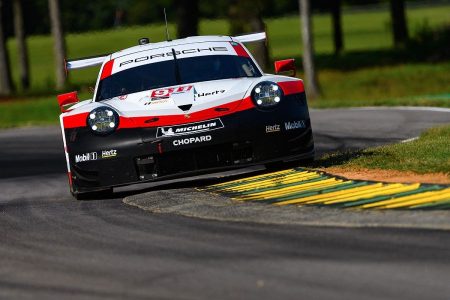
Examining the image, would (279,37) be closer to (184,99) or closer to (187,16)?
(187,16)

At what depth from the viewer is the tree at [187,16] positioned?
52688 millimetres

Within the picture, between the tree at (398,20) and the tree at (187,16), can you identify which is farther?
the tree at (398,20)

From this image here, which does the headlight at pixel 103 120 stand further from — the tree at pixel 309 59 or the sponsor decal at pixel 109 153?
the tree at pixel 309 59

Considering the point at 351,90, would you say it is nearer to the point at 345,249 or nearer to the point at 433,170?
the point at 433,170

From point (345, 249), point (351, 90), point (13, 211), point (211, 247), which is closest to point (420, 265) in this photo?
point (345, 249)

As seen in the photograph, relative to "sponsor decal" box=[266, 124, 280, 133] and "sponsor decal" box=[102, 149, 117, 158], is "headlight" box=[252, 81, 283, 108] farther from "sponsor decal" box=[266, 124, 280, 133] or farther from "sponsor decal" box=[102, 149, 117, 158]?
"sponsor decal" box=[102, 149, 117, 158]

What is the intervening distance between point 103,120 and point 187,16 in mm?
41739

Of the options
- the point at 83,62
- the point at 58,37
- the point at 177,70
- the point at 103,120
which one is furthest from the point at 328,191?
the point at 58,37

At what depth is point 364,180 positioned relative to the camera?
10.6 meters

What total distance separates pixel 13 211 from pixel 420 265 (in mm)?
5107

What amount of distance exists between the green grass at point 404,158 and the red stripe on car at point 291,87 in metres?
0.77

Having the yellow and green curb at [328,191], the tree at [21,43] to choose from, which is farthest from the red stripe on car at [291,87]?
the tree at [21,43]

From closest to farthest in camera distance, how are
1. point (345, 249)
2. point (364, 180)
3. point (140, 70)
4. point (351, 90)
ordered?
point (345, 249) → point (364, 180) → point (140, 70) → point (351, 90)

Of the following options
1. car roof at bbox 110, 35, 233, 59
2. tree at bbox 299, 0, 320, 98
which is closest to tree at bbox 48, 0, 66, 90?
tree at bbox 299, 0, 320, 98
